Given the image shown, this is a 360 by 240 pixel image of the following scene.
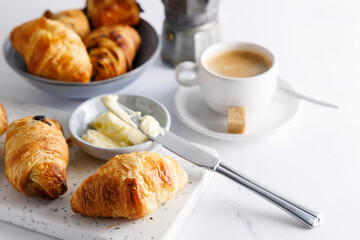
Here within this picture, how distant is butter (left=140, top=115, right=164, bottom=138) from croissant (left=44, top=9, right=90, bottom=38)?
0.61 meters

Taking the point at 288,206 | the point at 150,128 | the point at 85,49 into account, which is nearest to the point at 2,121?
the point at 85,49

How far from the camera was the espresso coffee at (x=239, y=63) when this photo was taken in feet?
5.35

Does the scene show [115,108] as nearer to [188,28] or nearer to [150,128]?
[150,128]

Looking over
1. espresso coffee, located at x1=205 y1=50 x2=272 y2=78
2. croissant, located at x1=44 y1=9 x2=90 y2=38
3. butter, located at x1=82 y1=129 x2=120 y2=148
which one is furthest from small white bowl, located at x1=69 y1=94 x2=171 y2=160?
croissant, located at x1=44 y1=9 x2=90 y2=38

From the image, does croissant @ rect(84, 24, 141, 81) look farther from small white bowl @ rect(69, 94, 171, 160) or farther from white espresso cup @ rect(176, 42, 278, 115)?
white espresso cup @ rect(176, 42, 278, 115)

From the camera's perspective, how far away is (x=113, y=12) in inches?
72.9

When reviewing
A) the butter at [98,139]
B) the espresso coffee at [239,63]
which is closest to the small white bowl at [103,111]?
the butter at [98,139]

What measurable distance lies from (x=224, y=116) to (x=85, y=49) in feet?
1.72

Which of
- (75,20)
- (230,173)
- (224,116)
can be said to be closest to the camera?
(230,173)

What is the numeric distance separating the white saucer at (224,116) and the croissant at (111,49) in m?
0.22

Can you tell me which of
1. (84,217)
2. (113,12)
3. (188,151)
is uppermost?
(113,12)

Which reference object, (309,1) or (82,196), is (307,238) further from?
(309,1)

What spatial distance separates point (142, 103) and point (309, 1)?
1.30m

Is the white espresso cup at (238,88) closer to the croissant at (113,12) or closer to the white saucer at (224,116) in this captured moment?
the white saucer at (224,116)
